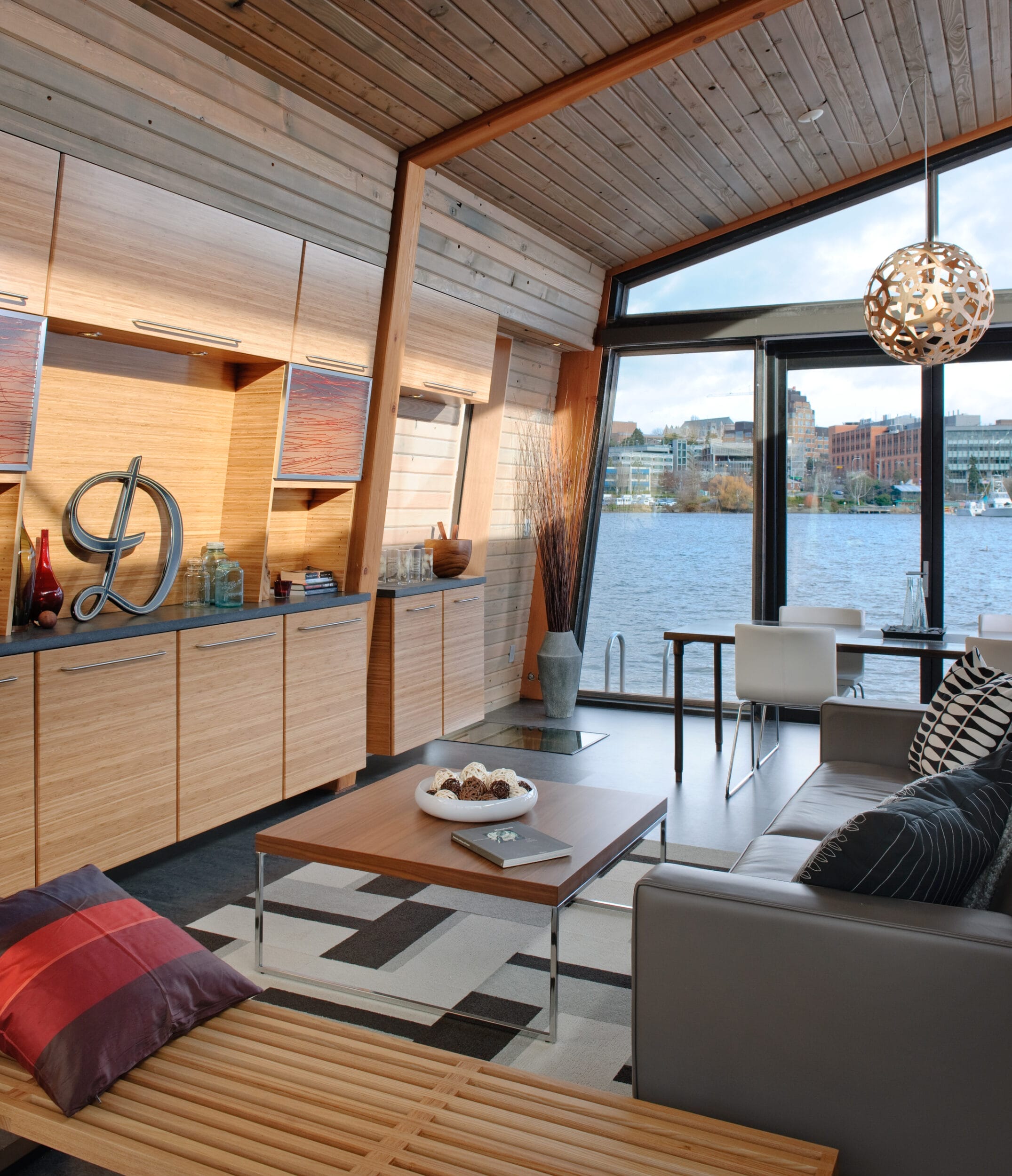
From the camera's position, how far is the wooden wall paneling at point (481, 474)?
6203 mm

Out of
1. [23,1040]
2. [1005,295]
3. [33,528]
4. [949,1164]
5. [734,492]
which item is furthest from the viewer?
[734,492]

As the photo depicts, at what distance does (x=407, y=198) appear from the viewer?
4.44 metres

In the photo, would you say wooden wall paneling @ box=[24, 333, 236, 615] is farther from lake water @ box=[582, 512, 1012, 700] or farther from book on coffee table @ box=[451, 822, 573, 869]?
lake water @ box=[582, 512, 1012, 700]

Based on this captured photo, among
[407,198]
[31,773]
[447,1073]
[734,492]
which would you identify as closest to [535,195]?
[407,198]

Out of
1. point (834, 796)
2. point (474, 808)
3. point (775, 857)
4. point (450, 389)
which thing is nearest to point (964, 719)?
point (834, 796)

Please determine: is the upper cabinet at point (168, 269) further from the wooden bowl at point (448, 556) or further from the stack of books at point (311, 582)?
the wooden bowl at point (448, 556)

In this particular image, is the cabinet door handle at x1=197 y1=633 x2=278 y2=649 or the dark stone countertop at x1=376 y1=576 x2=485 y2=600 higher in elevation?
the dark stone countertop at x1=376 y1=576 x2=485 y2=600

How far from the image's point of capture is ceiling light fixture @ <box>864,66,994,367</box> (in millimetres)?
3529

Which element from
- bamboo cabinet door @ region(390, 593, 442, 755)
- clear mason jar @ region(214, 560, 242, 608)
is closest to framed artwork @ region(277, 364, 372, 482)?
clear mason jar @ region(214, 560, 242, 608)

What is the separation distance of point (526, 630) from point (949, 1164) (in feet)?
18.1

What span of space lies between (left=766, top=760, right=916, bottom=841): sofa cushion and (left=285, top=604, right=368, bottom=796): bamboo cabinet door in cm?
197

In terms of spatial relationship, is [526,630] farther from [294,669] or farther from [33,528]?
[33,528]

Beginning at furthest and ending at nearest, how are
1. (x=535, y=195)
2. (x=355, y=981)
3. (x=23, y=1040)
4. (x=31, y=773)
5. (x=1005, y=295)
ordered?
(x=1005, y=295)
(x=535, y=195)
(x=31, y=773)
(x=355, y=981)
(x=23, y=1040)

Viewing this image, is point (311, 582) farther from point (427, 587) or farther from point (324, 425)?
point (427, 587)
